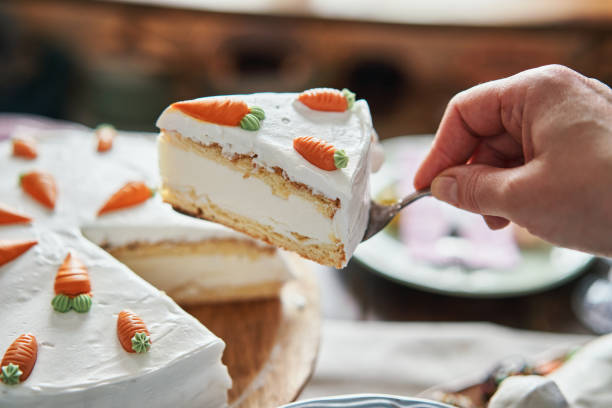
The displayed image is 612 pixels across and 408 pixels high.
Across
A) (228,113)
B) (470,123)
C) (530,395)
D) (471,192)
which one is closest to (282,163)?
(228,113)

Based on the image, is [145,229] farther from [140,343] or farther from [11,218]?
[140,343]

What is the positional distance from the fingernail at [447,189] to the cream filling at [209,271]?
35.5 inches

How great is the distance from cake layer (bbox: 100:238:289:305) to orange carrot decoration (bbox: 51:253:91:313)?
0.42 metres

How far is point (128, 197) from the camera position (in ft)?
8.41

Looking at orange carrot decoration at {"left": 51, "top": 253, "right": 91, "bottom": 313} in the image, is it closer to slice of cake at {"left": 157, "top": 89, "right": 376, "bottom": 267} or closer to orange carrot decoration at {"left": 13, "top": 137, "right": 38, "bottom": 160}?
slice of cake at {"left": 157, "top": 89, "right": 376, "bottom": 267}

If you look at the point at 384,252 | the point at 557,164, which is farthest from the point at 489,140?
the point at 384,252

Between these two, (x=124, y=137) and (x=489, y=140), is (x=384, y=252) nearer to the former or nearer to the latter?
(x=489, y=140)

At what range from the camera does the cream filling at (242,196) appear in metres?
2.07

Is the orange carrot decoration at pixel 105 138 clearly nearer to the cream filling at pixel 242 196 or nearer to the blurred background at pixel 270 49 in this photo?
the cream filling at pixel 242 196

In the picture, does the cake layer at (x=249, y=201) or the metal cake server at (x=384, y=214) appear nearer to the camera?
the cake layer at (x=249, y=201)

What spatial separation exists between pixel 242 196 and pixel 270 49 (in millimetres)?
2947

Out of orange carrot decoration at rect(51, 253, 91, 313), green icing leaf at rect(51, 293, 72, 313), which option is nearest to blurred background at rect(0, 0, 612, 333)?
orange carrot decoration at rect(51, 253, 91, 313)

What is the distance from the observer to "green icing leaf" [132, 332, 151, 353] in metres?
1.89

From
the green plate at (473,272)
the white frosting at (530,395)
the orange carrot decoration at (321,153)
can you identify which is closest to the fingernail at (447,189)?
the orange carrot decoration at (321,153)
